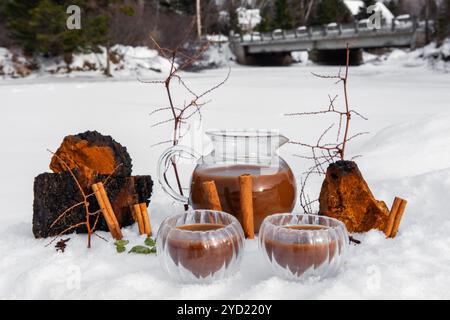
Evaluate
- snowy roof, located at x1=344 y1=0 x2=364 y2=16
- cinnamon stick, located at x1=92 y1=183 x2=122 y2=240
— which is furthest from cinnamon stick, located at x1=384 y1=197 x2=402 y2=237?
snowy roof, located at x1=344 y1=0 x2=364 y2=16

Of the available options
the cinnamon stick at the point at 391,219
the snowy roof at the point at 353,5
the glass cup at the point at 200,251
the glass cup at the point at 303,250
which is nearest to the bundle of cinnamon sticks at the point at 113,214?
the glass cup at the point at 200,251

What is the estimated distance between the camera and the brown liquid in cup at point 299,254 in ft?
4.25

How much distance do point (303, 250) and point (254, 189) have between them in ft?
1.36

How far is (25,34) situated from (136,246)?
70.8ft

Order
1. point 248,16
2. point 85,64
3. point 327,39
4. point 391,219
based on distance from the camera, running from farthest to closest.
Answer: point 248,16, point 327,39, point 85,64, point 391,219

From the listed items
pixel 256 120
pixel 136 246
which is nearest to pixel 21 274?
pixel 136 246

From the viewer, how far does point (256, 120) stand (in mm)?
7055

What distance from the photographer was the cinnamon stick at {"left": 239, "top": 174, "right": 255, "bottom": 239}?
5.25 ft

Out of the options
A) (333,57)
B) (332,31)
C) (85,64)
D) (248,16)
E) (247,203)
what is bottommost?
(247,203)

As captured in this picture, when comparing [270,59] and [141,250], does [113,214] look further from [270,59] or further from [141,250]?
[270,59]

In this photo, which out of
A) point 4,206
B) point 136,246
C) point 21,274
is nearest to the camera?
point 21,274

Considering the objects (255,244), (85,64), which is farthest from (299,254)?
(85,64)

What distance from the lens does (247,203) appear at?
1632 millimetres
